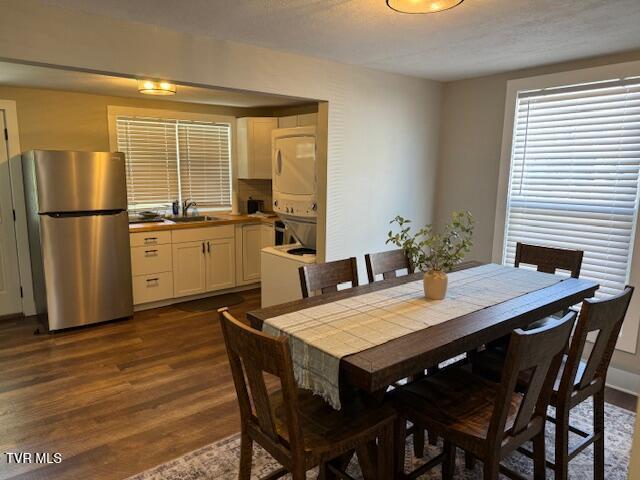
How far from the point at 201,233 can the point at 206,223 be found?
0.12 metres

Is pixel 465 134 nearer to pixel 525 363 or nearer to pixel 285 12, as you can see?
pixel 285 12

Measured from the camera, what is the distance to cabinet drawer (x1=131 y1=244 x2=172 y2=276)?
14.0 ft

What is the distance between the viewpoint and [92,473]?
2053mm

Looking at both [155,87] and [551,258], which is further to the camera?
[155,87]

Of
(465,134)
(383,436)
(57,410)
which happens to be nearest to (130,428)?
(57,410)

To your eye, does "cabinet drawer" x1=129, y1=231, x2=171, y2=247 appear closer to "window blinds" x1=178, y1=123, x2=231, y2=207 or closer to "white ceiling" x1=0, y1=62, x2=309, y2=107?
"window blinds" x1=178, y1=123, x2=231, y2=207

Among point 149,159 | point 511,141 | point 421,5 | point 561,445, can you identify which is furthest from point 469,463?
point 149,159

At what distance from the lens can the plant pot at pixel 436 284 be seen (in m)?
2.01

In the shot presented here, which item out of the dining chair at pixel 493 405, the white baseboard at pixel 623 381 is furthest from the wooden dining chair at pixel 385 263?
the white baseboard at pixel 623 381

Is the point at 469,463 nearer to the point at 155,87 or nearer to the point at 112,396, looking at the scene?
the point at 112,396

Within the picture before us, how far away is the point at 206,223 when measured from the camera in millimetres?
4648

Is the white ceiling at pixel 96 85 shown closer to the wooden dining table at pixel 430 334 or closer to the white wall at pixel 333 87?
the white wall at pixel 333 87

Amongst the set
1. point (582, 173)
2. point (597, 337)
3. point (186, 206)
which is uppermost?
point (582, 173)

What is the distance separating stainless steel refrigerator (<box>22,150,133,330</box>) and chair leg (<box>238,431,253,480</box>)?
9.48ft
